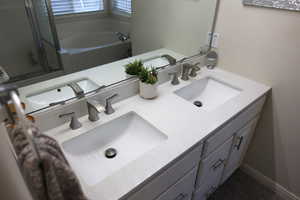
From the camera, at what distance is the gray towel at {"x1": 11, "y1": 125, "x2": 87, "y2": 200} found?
422mm

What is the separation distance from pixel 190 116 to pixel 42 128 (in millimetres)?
761

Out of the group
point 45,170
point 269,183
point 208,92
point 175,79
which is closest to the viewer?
point 45,170

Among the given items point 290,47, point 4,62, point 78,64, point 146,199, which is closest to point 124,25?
point 78,64

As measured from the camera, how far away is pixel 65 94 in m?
1.01

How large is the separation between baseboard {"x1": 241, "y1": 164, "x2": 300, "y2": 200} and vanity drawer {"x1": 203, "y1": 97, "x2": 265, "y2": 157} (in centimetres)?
64

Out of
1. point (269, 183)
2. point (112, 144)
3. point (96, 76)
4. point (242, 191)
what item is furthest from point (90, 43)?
point (269, 183)

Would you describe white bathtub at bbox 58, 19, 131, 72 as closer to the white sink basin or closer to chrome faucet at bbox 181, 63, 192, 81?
the white sink basin

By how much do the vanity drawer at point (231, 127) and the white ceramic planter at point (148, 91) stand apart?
42 cm

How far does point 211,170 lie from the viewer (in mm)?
1285

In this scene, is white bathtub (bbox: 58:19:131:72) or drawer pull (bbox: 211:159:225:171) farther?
drawer pull (bbox: 211:159:225:171)

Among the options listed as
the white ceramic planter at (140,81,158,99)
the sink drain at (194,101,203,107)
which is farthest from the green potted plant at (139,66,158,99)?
the sink drain at (194,101,203,107)

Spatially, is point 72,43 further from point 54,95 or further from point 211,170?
point 211,170

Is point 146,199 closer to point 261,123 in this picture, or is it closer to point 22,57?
point 22,57

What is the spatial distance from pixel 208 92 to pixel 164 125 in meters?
0.70
